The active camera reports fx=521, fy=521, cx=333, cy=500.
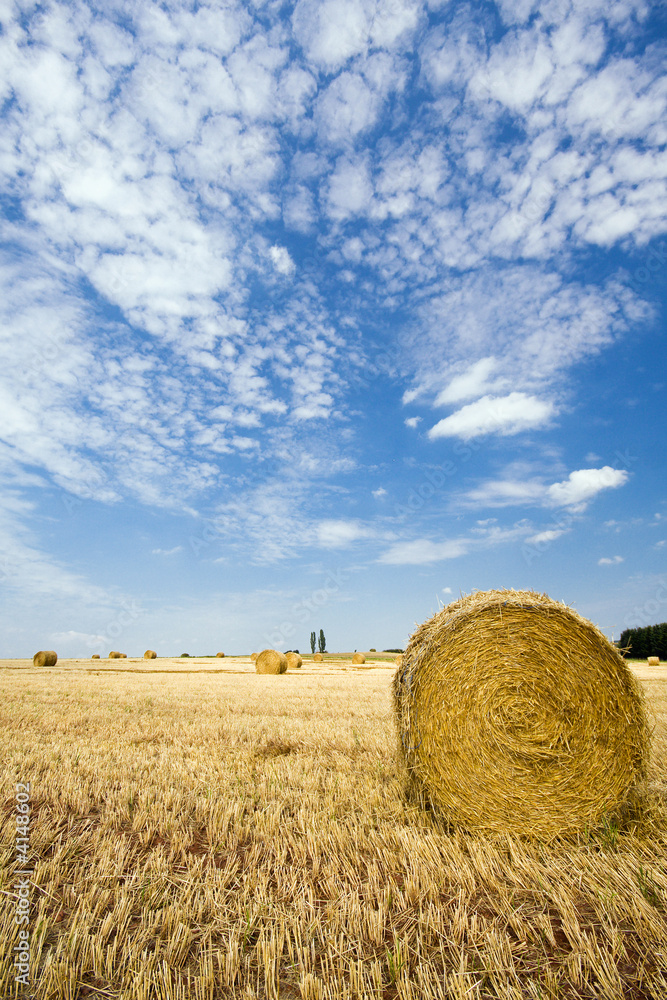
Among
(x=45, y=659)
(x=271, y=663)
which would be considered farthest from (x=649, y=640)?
(x=45, y=659)

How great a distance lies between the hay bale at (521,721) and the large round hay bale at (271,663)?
2406 cm

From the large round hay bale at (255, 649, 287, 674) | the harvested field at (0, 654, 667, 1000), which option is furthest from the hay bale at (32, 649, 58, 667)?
the harvested field at (0, 654, 667, 1000)

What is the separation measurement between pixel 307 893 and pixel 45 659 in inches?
1426

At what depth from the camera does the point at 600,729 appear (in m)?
4.39

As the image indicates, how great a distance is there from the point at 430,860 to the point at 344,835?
0.67m

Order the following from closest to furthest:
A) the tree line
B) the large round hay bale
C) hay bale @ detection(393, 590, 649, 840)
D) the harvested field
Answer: the harvested field, hay bale @ detection(393, 590, 649, 840), the large round hay bale, the tree line

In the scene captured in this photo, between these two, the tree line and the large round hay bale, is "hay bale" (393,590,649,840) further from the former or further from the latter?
the tree line

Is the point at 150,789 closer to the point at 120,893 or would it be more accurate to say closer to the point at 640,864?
the point at 120,893

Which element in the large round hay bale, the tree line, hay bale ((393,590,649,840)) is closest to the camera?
hay bale ((393,590,649,840))

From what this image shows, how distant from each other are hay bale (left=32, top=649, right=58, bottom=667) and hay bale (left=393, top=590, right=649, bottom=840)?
35.2 meters

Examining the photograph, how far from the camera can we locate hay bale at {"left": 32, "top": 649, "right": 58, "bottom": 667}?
3328 centimetres

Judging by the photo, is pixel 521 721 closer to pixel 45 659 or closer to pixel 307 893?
pixel 307 893

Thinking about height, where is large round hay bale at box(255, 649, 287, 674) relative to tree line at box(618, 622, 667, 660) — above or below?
below

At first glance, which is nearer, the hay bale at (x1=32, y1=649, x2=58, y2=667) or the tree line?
the hay bale at (x1=32, y1=649, x2=58, y2=667)
